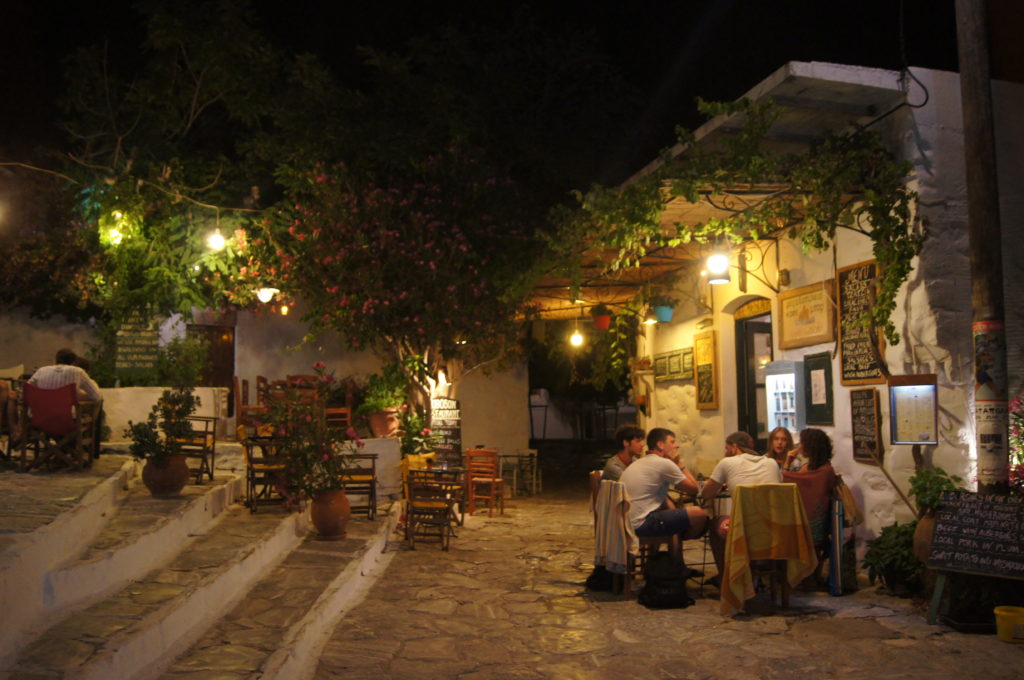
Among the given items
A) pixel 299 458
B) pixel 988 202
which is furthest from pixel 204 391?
pixel 988 202

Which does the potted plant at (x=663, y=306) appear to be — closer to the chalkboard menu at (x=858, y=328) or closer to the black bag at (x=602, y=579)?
the chalkboard menu at (x=858, y=328)

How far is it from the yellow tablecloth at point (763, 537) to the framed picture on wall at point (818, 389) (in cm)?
196

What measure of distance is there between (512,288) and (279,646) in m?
6.26

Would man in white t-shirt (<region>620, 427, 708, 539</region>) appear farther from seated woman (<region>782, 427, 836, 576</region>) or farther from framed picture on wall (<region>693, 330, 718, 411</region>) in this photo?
framed picture on wall (<region>693, 330, 718, 411</region>)

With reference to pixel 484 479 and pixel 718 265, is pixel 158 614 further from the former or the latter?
pixel 484 479

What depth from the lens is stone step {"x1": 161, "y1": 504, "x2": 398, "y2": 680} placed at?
15.8 ft

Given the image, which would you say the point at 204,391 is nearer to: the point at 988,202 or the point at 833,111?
the point at 833,111

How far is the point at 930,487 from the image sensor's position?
6.26m

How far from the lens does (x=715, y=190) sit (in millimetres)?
7438

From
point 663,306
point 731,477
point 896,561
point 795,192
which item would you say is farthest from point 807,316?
point 663,306

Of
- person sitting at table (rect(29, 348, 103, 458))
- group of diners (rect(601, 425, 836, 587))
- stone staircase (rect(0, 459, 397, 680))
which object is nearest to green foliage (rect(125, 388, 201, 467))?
stone staircase (rect(0, 459, 397, 680))

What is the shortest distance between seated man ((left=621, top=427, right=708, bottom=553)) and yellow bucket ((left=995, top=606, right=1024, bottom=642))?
91.7 inches

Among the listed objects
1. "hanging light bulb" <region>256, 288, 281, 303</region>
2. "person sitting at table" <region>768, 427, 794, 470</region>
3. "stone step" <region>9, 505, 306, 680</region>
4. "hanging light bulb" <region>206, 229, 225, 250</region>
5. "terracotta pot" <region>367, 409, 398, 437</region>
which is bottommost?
"stone step" <region>9, 505, 306, 680</region>

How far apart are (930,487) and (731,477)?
58.9 inches
